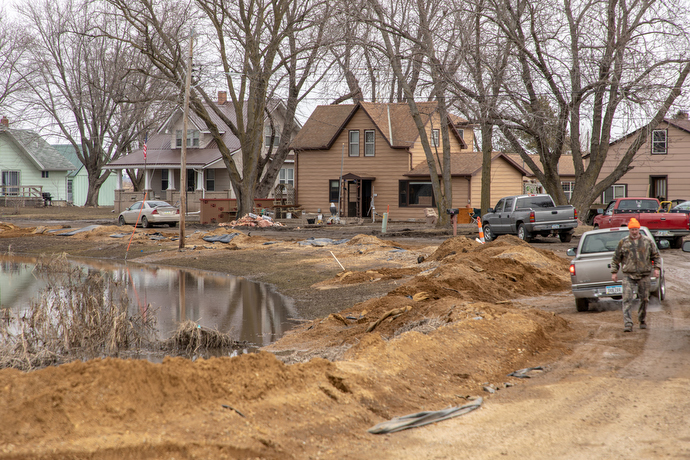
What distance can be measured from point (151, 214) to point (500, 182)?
832 inches

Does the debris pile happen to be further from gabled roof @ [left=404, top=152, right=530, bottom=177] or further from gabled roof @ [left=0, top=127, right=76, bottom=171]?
gabled roof @ [left=0, top=127, right=76, bottom=171]

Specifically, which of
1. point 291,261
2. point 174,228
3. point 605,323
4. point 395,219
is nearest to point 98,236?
point 174,228

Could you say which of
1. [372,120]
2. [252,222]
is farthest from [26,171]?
[372,120]

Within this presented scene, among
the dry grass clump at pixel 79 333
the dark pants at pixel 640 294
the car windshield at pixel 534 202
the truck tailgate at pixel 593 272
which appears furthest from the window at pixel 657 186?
the dry grass clump at pixel 79 333

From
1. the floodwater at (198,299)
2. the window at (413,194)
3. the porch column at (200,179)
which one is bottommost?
the floodwater at (198,299)

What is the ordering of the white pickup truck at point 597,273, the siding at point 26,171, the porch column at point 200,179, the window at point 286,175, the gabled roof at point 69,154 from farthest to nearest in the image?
the gabled roof at point 69,154 < the siding at point 26,171 < the window at point 286,175 < the porch column at point 200,179 < the white pickup truck at point 597,273

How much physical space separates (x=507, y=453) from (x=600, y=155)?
26.4 metres

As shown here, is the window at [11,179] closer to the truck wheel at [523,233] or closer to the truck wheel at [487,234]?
the truck wheel at [487,234]

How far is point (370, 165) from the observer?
42.4 m

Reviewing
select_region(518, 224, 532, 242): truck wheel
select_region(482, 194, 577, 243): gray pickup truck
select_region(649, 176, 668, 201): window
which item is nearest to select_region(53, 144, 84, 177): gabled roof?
select_region(649, 176, 668, 201): window

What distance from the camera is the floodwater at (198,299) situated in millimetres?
12674

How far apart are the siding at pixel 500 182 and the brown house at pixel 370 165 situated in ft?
0.40

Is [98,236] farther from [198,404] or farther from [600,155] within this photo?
[198,404]

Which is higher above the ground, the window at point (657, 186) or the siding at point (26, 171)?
the siding at point (26, 171)
